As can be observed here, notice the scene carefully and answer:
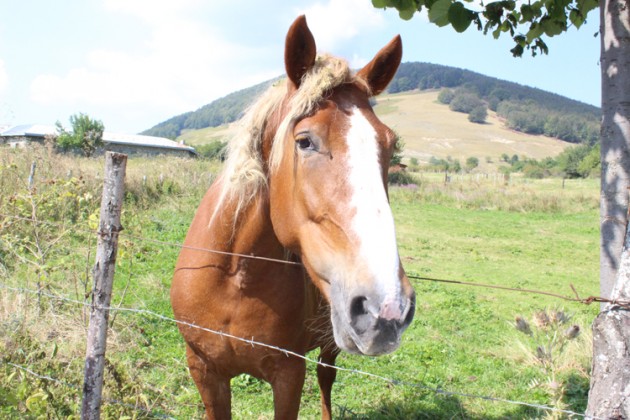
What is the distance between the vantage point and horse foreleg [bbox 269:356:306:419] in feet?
7.72

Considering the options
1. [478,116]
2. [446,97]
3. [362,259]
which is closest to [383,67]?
[362,259]

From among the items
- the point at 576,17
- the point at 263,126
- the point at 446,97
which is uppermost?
the point at 446,97

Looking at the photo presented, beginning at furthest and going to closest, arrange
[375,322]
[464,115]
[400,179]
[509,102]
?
[509,102] < [464,115] < [400,179] < [375,322]

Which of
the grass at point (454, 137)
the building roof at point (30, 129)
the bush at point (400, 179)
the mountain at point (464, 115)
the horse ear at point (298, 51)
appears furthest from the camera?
the mountain at point (464, 115)

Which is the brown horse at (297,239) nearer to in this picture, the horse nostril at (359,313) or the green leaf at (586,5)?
the horse nostril at (359,313)

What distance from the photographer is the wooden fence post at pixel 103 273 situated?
2139mm

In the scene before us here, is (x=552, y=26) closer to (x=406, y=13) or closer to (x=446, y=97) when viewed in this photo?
(x=406, y=13)

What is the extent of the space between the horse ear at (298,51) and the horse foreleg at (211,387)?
5.34 ft

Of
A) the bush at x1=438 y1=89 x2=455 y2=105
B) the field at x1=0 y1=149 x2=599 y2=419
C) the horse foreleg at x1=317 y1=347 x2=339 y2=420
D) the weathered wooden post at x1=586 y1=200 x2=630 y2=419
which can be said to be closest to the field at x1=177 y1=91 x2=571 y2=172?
the bush at x1=438 y1=89 x2=455 y2=105

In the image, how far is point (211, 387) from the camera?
2.59 m

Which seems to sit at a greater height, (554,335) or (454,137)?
(454,137)

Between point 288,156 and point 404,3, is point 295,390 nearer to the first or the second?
point 288,156

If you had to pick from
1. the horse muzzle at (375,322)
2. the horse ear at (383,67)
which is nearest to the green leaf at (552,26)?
the horse ear at (383,67)

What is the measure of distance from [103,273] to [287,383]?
1.07 metres
